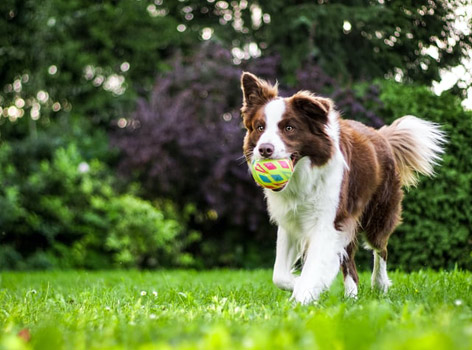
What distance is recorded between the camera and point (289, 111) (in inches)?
167

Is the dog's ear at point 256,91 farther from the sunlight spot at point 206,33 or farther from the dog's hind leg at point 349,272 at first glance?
the sunlight spot at point 206,33

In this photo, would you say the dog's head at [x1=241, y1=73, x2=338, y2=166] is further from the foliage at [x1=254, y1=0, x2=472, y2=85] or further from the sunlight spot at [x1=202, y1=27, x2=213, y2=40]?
the sunlight spot at [x1=202, y1=27, x2=213, y2=40]

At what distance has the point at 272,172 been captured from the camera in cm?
394

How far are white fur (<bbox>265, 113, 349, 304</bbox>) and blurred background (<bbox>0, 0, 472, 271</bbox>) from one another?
3.40 meters

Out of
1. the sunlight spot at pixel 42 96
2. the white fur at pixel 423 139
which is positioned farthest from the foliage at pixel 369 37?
the sunlight spot at pixel 42 96

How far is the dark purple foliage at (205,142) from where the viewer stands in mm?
10047

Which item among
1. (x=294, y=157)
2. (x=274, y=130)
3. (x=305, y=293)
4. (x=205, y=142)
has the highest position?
(x=274, y=130)

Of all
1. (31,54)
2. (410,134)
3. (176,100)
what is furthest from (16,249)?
(410,134)

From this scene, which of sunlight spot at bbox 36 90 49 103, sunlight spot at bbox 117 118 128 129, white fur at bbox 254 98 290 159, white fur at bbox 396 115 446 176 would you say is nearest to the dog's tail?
white fur at bbox 396 115 446 176

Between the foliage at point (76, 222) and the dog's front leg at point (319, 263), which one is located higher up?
the dog's front leg at point (319, 263)

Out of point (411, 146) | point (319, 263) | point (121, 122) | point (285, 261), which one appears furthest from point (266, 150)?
point (121, 122)

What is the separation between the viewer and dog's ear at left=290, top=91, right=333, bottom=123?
420cm

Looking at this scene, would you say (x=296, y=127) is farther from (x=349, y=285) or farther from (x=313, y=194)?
(x=349, y=285)

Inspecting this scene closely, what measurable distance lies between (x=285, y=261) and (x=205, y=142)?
5967 millimetres
